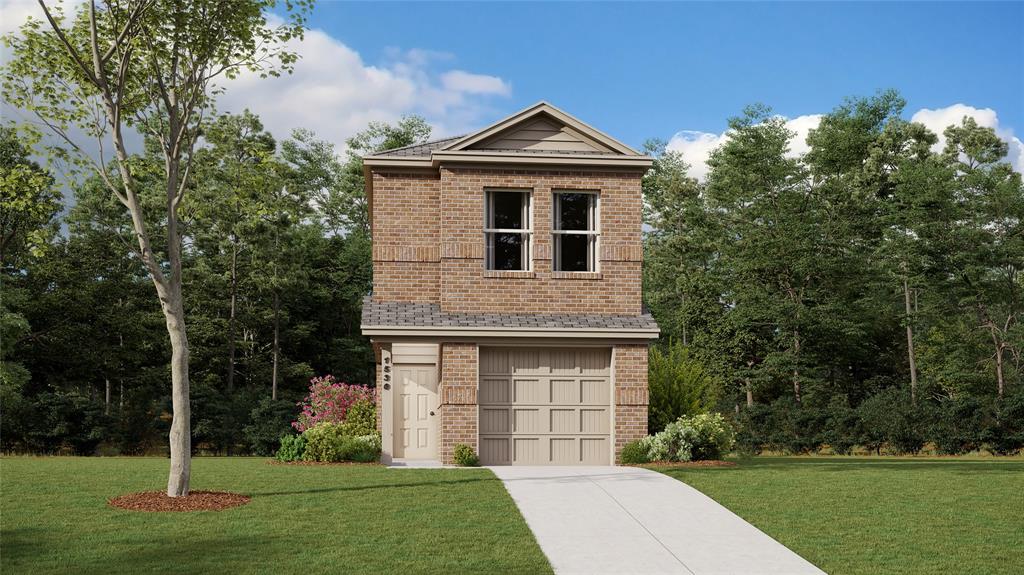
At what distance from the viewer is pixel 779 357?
38.2m

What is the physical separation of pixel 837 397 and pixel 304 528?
32.1m

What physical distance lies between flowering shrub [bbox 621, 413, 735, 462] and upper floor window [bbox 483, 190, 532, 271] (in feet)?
15.3

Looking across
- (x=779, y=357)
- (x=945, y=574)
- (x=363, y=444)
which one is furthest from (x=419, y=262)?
(x=779, y=357)

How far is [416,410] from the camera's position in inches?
871

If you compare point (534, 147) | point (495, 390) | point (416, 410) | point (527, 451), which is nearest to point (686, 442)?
point (527, 451)

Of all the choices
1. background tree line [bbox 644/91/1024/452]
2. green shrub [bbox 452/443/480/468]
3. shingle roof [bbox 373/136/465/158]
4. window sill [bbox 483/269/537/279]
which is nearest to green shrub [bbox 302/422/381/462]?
green shrub [bbox 452/443/480/468]

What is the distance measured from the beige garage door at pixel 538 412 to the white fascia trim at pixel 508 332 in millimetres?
689

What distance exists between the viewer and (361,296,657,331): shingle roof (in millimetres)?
19719

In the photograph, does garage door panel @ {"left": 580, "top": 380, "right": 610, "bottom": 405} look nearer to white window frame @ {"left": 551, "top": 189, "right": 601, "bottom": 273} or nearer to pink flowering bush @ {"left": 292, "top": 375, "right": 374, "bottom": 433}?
white window frame @ {"left": 551, "top": 189, "right": 601, "bottom": 273}

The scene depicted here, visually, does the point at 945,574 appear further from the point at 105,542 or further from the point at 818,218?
the point at 818,218

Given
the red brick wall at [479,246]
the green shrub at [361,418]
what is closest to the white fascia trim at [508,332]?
the red brick wall at [479,246]

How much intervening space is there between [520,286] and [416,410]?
165 inches

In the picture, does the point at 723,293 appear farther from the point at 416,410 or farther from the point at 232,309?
the point at 416,410

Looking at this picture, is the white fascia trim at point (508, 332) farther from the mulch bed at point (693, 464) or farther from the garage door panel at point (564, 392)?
the mulch bed at point (693, 464)
